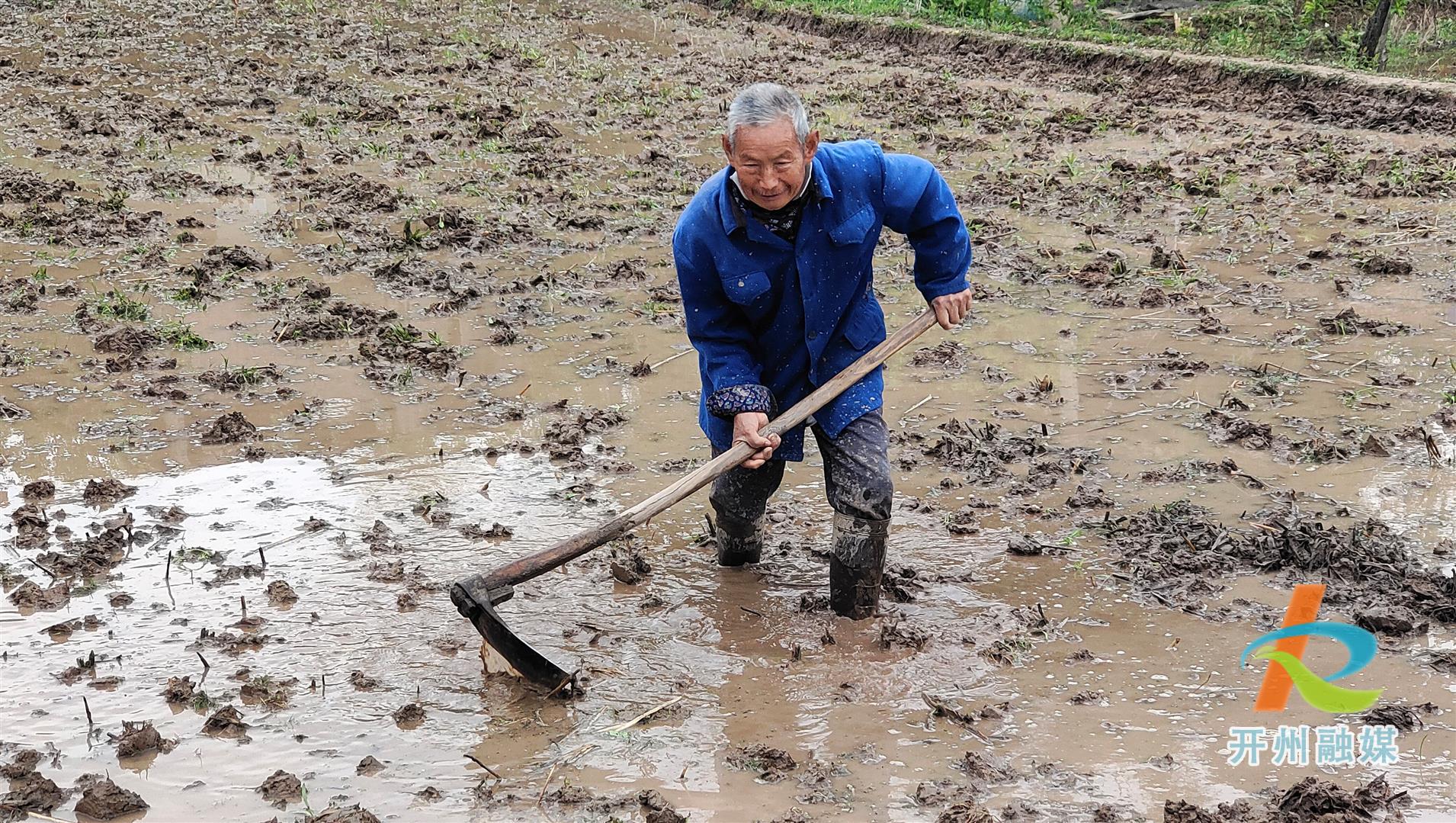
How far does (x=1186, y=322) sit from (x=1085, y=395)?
3.21 feet

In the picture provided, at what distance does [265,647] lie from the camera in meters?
3.63

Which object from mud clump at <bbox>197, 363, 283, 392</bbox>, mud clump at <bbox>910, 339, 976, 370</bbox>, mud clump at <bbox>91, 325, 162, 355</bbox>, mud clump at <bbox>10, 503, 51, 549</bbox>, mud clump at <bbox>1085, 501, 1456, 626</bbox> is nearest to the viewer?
mud clump at <bbox>1085, 501, 1456, 626</bbox>

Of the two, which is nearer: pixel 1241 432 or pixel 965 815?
pixel 965 815

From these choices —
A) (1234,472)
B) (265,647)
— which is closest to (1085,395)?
(1234,472)

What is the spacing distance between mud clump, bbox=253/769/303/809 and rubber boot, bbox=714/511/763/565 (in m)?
1.43

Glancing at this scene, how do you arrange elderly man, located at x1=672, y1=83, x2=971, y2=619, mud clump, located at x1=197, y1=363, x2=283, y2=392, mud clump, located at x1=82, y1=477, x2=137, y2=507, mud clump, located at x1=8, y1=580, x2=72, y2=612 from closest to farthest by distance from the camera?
1. elderly man, located at x1=672, y1=83, x2=971, y2=619
2. mud clump, located at x1=8, y1=580, x2=72, y2=612
3. mud clump, located at x1=82, y1=477, x2=137, y2=507
4. mud clump, located at x1=197, y1=363, x2=283, y2=392

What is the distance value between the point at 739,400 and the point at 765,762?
0.94 m

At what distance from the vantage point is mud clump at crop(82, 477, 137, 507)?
14.6ft

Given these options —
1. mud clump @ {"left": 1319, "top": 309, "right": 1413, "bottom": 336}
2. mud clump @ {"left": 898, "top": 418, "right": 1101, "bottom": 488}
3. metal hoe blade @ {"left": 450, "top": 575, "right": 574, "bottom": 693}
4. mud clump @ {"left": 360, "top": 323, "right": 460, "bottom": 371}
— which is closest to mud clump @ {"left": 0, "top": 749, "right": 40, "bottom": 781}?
metal hoe blade @ {"left": 450, "top": 575, "right": 574, "bottom": 693}

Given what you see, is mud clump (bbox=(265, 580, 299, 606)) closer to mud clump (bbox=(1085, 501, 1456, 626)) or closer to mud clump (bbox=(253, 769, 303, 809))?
mud clump (bbox=(253, 769, 303, 809))

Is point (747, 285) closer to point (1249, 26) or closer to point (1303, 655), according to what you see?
point (1303, 655)

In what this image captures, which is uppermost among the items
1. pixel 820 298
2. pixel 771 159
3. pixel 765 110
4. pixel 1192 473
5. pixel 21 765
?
pixel 765 110

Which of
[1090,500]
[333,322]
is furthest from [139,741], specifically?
[333,322]

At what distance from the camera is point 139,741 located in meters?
3.14
